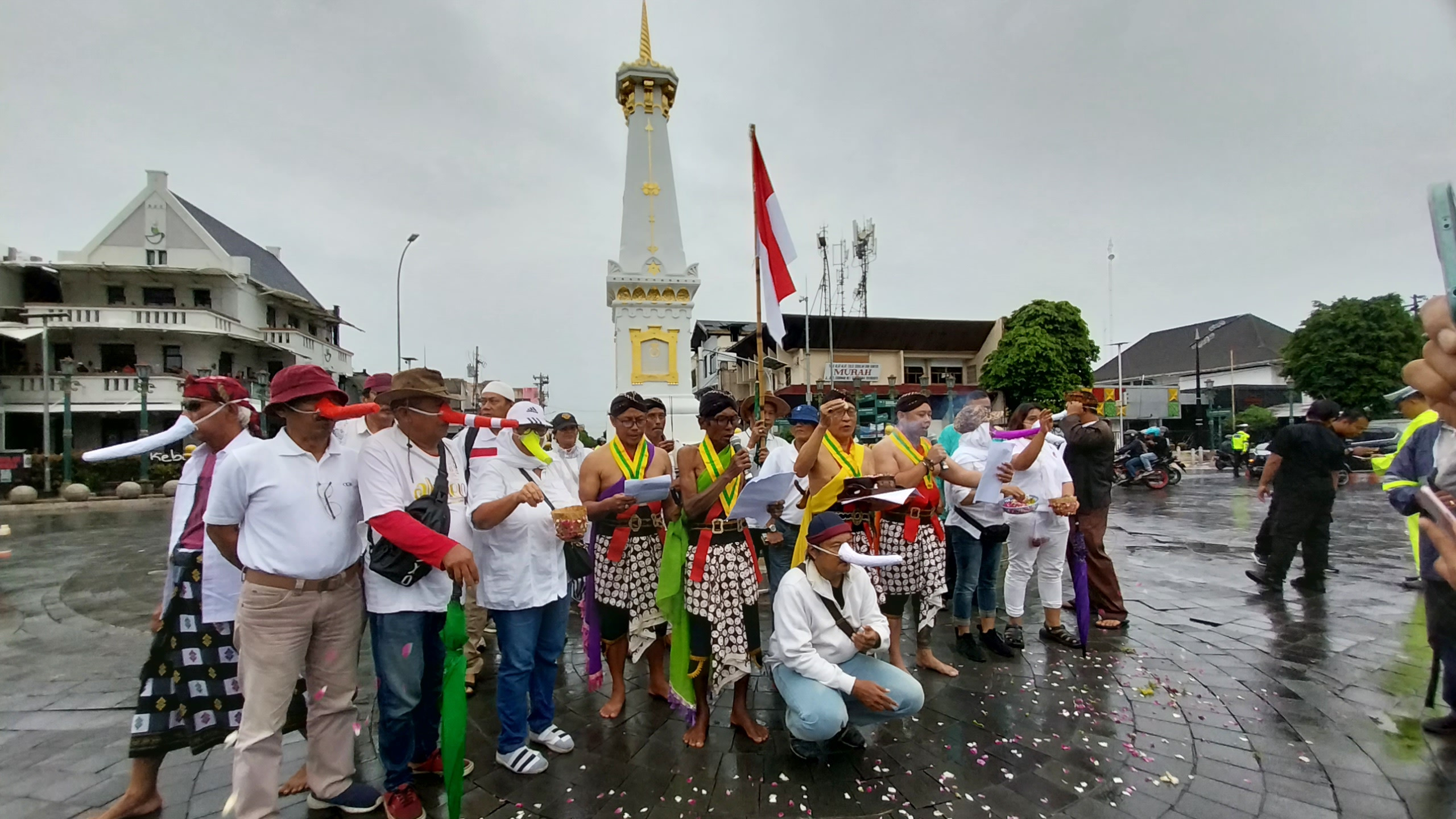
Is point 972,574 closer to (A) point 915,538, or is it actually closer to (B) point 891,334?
(A) point 915,538

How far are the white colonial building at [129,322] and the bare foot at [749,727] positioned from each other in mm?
24970

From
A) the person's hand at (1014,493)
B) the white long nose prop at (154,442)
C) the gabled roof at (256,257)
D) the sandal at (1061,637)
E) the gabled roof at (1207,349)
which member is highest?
Result: the gabled roof at (256,257)

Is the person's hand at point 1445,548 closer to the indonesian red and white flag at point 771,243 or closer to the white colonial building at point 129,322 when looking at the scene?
the indonesian red and white flag at point 771,243

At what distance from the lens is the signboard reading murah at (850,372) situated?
1225 inches

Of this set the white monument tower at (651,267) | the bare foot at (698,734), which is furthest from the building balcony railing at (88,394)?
the bare foot at (698,734)

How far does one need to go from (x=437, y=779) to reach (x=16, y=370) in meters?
32.4

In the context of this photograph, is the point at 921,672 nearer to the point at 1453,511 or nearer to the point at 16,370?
the point at 1453,511

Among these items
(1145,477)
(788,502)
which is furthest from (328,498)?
(1145,477)

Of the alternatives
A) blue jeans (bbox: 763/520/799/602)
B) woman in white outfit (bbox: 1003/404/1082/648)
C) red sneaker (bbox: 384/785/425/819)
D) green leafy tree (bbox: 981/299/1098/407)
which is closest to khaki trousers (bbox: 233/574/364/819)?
red sneaker (bbox: 384/785/425/819)

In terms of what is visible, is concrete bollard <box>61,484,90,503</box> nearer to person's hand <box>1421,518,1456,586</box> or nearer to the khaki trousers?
the khaki trousers

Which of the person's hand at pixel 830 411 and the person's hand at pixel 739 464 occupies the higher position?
the person's hand at pixel 830 411

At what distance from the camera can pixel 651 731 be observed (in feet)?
11.3

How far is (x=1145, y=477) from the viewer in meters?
16.5

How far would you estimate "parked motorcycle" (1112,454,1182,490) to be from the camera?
53.6 ft
